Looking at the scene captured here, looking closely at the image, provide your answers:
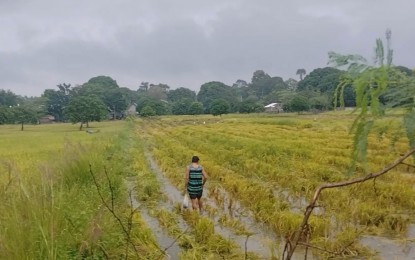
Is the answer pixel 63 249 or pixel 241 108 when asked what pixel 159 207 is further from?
pixel 241 108

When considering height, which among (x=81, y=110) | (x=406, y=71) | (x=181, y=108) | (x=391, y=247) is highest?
(x=181, y=108)

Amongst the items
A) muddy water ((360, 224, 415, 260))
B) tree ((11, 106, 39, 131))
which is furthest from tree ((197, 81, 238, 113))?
muddy water ((360, 224, 415, 260))

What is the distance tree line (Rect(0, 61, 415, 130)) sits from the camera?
202ft

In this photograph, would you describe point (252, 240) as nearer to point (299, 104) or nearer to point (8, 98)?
point (299, 104)

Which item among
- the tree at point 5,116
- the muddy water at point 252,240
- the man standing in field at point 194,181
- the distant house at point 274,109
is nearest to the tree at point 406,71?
the muddy water at point 252,240

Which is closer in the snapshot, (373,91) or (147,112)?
(373,91)

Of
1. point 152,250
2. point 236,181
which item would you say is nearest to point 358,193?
point 236,181

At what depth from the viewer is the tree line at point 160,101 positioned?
2420 inches

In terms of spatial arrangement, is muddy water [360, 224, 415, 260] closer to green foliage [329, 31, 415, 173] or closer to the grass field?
the grass field

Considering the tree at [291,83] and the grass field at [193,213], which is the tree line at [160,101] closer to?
the tree at [291,83]

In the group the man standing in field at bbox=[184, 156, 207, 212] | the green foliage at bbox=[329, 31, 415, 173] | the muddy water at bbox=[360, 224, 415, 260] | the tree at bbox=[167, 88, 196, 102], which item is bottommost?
the muddy water at bbox=[360, 224, 415, 260]

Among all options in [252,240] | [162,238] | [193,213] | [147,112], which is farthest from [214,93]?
[252,240]

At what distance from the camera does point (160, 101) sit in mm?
93438

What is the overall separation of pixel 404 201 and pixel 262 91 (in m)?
124
